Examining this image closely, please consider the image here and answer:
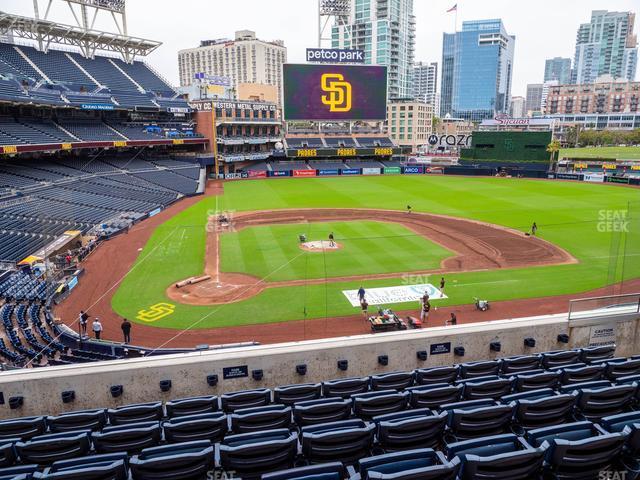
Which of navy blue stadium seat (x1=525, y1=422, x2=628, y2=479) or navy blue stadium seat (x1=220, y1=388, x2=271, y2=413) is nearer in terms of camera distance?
navy blue stadium seat (x1=525, y1=422, x2=628, y2=479)

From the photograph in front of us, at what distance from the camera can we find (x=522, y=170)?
257 ft

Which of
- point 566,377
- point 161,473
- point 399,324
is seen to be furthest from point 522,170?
point 161,473

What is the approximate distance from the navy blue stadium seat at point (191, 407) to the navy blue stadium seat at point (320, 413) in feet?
5.46

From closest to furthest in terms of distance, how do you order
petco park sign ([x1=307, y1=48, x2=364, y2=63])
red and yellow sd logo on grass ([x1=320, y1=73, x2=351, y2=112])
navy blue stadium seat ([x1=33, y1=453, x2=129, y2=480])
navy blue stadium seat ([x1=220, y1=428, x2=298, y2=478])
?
navy blue stadium seat ([x1=33, y1=453, x2=129, y2=480]) → navy blue stadium seat ([x1=220, y1=428, x2=298, y2=478]) → red and yellow sd logo on grass ([x1=320, y1=73, x2=351, y2=112]) → petco park sign ([x1=307, y1=48, x2=364, y2=63])

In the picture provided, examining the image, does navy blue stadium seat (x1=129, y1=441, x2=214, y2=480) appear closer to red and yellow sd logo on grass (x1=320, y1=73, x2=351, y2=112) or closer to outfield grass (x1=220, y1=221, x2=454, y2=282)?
outfield grass (x1=220, y1=221, x2=454, y2=282)

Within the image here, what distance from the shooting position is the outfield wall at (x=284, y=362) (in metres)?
8.84

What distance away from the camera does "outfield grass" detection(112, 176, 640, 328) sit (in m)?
21.2

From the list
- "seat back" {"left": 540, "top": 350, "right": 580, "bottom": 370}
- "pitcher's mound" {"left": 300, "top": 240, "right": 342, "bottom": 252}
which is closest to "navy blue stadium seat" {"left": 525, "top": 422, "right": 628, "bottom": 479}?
"seat back" {"left": 540, "top": 350, "right": 580, "bottom": 370}

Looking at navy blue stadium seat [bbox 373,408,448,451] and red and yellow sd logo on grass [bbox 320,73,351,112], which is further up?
red and yellow sd logo on grass [bbox 320,73,351,112]

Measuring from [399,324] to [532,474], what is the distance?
14.2m

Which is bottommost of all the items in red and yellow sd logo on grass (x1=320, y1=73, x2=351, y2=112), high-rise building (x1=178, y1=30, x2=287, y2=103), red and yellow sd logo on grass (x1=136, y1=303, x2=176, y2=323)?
red and yellow sd logo on grass (x1=136, y1=303, x2=176, y2=323)

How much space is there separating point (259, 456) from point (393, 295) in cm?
1813

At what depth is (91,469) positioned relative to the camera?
16.9 feet

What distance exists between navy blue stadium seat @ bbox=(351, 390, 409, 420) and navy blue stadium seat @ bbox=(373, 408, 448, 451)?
105 centimetres
